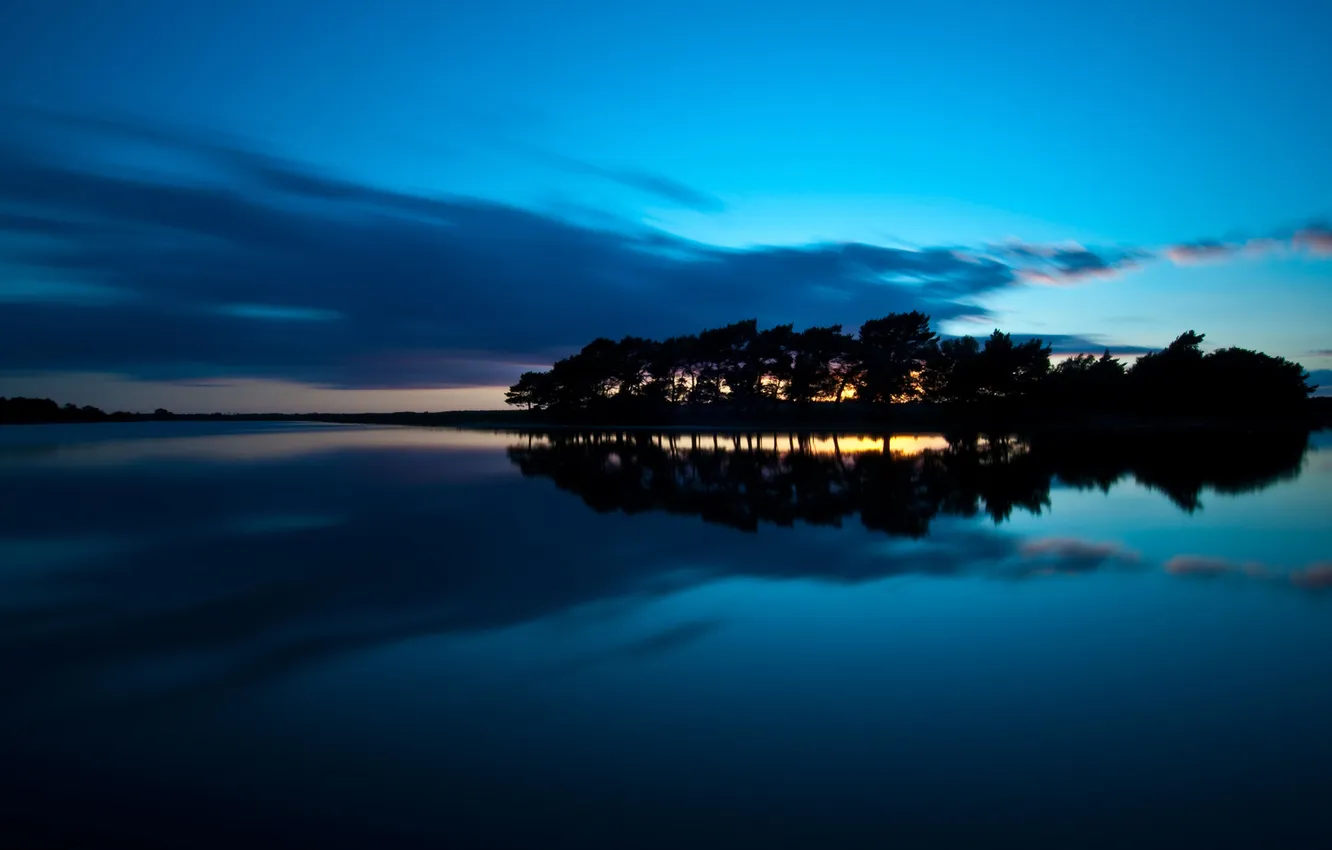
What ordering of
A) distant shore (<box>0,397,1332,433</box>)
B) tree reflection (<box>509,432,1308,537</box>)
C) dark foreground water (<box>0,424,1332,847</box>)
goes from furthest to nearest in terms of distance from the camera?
distant shore (<box>0,397,1332,433</box>) → tree reflection (<box>509,432,1308,537</box>) → dark foreground water (<box>0,424,1332,847</box>)

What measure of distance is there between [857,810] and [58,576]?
10536mm

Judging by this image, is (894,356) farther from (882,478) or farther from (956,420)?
(882,478)

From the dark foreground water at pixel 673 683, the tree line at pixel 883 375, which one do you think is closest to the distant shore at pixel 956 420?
the tree line at pixel 883 375

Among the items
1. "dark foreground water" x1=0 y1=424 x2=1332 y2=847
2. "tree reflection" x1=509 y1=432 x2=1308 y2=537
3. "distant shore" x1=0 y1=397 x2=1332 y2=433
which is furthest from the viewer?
"distant shore" x1=0 y1=397 x2=1332 y2=433

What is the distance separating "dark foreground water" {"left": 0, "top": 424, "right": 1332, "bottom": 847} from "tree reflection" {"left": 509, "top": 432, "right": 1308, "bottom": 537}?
1465 mm

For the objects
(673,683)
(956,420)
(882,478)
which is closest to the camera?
(673,683)

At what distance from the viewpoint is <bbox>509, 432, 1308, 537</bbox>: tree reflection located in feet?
48.8

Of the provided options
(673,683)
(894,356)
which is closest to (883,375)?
(894,356)

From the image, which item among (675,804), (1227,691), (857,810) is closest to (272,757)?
(675,804)

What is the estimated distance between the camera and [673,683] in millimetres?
5758

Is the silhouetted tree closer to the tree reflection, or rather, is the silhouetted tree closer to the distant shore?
the distant shore

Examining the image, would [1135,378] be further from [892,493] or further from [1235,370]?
[892,493]

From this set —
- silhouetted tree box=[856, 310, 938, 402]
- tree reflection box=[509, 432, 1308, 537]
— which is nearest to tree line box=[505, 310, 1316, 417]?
silhouetted tree box=[856, 310, 938, 402]

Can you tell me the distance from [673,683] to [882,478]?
16439 mm
